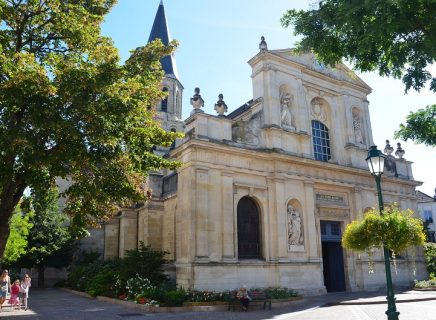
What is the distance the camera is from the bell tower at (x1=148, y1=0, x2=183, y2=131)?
4353cm

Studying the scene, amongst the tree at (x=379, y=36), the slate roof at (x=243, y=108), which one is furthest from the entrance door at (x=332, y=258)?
the tree at (x=379, y=36)

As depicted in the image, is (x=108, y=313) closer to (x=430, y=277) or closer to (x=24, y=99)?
(x=24, y=99)

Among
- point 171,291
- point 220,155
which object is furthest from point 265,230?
point 171,291

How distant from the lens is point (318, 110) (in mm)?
25766

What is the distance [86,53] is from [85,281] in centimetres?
1615

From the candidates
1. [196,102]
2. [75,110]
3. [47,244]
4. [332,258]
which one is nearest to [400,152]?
[332,258]

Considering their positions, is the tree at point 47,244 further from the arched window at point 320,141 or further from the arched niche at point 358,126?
the arched niche at point 358,126

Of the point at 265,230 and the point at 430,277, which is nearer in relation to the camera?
the point at 265,230

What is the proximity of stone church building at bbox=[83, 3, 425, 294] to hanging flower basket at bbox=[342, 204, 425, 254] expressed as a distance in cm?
806

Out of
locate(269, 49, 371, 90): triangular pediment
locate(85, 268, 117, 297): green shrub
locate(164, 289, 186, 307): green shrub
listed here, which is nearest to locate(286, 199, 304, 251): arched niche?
locate(164, 289, 186, 307): green shrub

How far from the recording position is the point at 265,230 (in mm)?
19891

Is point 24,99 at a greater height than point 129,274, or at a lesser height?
greater

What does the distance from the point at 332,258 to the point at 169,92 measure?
27.4 m

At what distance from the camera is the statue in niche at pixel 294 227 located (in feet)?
67.5
